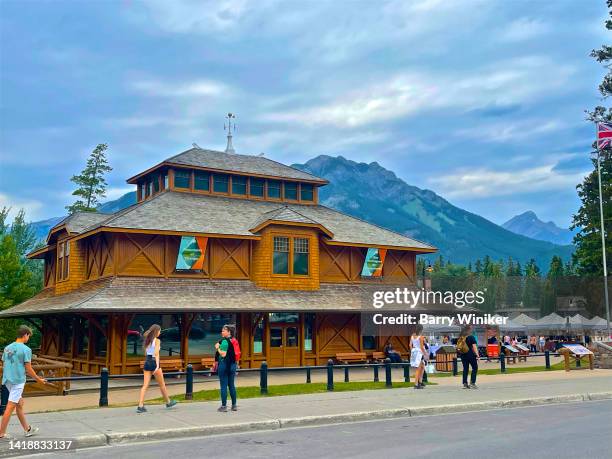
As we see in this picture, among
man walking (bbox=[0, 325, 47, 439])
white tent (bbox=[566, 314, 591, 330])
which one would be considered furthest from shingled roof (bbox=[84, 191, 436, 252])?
white tent (bbox=[566, 314, 591, 330])

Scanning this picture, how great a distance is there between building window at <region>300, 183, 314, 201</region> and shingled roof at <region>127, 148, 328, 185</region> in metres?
0.51

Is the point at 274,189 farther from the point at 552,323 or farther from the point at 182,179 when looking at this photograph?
the point at 552,323

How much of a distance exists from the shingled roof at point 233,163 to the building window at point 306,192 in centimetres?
51

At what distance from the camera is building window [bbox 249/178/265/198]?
36625 millimetres

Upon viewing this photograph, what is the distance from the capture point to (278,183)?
37500 millimetres

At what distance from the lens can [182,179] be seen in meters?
34.5

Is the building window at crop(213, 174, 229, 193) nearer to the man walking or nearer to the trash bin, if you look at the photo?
the trash bin

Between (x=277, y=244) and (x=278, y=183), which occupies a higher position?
(x=278, y=183)

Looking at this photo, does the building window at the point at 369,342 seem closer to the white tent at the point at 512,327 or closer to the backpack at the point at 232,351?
the white tent at the point at 512,327

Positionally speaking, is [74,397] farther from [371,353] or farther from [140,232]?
[371,353]

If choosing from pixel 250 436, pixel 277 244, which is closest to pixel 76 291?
pixel 277 244

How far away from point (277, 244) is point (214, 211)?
388 cm

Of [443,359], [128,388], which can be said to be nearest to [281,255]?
[443,359]

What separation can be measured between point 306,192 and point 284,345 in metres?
11.2
